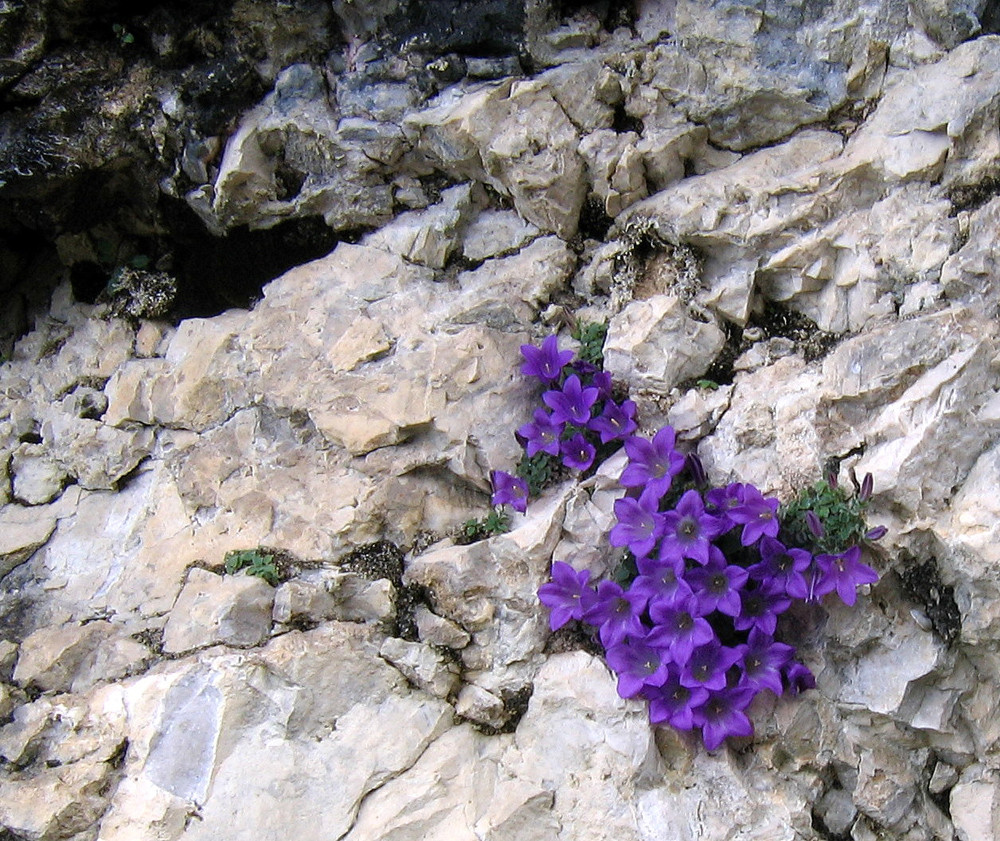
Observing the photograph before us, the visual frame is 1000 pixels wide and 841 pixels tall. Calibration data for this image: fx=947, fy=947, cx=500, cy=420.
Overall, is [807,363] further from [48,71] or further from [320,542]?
[48,71]

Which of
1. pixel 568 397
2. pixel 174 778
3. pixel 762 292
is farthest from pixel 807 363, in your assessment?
pixel 174 778

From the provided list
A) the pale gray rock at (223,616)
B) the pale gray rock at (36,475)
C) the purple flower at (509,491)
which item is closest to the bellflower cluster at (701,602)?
the purple flower at (509,491)

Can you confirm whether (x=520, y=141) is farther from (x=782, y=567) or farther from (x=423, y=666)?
(x=423, y=666)

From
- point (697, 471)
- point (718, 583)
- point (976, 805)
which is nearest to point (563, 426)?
point (697, 471)

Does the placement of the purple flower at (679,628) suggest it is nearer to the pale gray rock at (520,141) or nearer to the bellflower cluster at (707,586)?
the bellflower cluster at (707,586)

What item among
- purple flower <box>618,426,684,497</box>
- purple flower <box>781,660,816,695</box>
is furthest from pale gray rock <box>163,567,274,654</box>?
purple flower <box>781,660,816,695</box>

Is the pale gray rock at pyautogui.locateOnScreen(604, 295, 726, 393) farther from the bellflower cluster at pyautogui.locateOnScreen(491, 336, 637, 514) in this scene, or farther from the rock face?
the bellflower cluster at pyautogui.locateOnScreen(491, 336, 637, 514)
